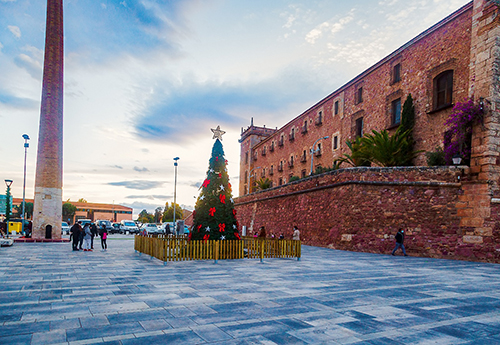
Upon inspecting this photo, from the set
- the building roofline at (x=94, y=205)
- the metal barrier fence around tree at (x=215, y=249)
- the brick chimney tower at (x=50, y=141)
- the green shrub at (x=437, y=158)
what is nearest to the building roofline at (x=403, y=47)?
the green shrub at (x=437, y=158)

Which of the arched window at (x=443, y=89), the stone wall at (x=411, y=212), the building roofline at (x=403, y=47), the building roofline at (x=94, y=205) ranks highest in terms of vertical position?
the building roofline at (x=403, y=47)

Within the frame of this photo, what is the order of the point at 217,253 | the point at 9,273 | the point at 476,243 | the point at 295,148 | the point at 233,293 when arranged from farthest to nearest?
the point at 295,148
the point at 476,243
the point at 217,253
the point at 9,273
the point at 233,293

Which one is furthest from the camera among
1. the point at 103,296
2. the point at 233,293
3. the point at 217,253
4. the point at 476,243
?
the point at 476,243

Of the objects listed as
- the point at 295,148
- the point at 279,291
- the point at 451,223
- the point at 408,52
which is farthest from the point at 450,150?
the point at 295,148

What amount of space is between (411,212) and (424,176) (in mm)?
1967

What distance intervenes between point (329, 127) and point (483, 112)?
60.1ft

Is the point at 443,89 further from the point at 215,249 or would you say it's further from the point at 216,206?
the point at 215,249

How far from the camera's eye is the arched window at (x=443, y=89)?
21.5m

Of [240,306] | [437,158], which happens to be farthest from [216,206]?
[437,158]

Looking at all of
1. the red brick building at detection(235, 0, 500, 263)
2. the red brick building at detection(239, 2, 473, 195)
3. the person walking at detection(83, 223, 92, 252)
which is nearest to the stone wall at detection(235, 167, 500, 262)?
the red brick building at detection(235, 0, 500, 263)

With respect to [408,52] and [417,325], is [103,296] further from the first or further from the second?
[408,52]

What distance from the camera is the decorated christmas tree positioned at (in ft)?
49.2

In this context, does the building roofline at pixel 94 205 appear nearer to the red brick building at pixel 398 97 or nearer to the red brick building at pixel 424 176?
the red brick building at pixel 398 97

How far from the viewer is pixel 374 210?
19.6m
